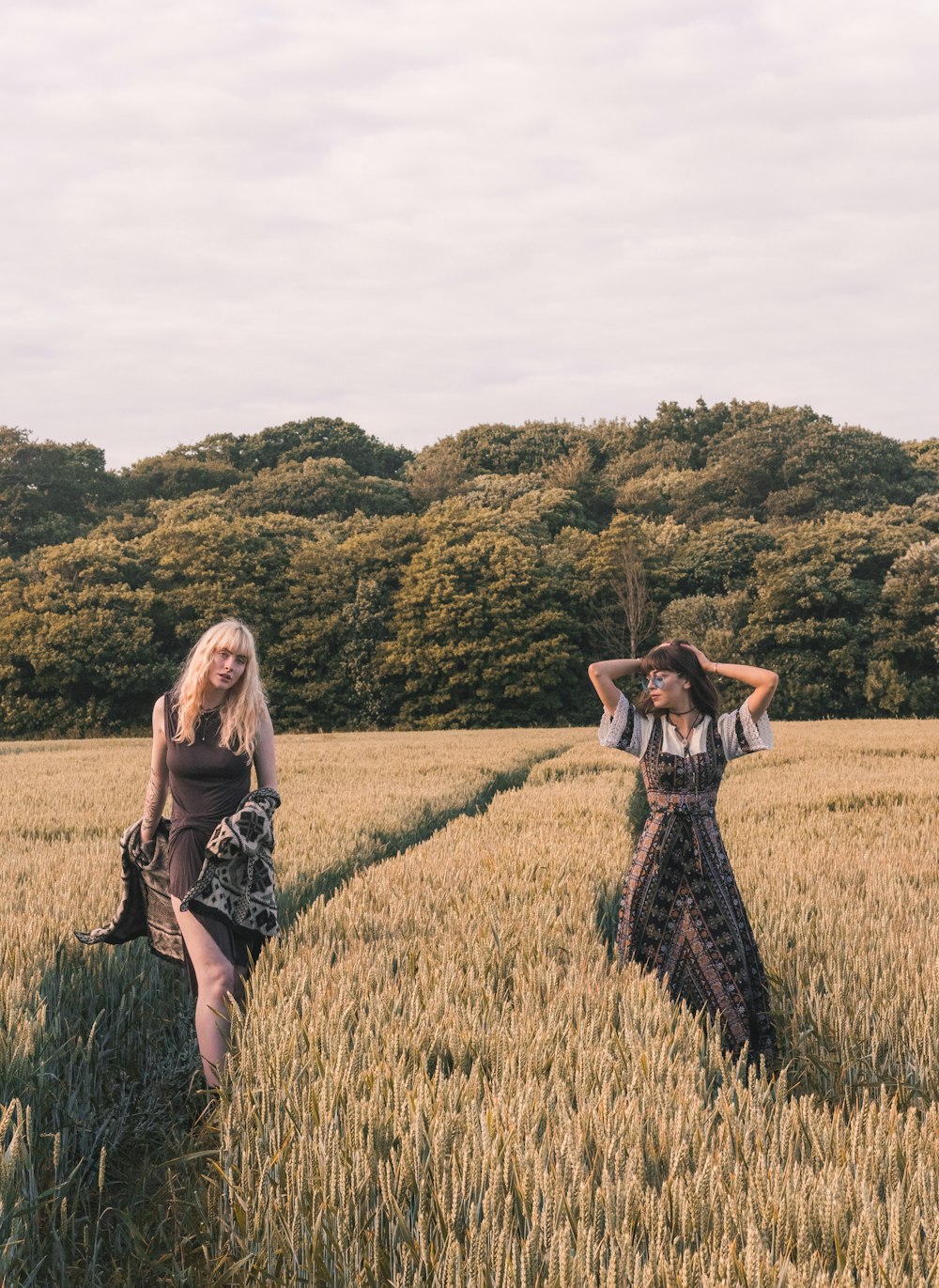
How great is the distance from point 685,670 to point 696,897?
2.97ft

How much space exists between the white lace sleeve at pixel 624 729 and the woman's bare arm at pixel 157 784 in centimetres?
181

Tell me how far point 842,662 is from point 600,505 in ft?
65.2

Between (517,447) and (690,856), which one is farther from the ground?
(517,447)

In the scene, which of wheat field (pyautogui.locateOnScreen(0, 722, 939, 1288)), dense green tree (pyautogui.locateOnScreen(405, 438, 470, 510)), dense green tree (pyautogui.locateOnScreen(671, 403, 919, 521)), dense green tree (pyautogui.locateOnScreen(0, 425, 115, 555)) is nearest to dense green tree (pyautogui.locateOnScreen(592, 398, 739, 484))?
dense green tree (pyautogui.locateOnScreen(671, 403, 919, 521))

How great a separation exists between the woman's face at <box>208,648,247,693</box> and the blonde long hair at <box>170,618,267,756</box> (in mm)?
13

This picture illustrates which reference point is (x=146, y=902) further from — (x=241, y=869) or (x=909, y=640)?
(x=909, y=640)

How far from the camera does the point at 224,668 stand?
386cm

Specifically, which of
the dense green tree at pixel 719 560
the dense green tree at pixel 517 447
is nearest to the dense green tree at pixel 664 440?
the dense green tree at pixel 517 447

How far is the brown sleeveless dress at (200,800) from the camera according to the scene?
12.5 feet

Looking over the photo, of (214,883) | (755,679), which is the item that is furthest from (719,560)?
(214,883)

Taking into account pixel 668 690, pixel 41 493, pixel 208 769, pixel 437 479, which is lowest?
pixel 208 769

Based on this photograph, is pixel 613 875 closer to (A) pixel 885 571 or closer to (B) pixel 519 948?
(B) pixel 519 948

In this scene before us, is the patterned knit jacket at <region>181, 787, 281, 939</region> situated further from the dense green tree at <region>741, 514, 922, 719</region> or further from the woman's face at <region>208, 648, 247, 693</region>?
the dense green tree at <region>741, 514, 922, 719</region>

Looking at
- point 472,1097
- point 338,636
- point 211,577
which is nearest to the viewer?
point 472,1097
